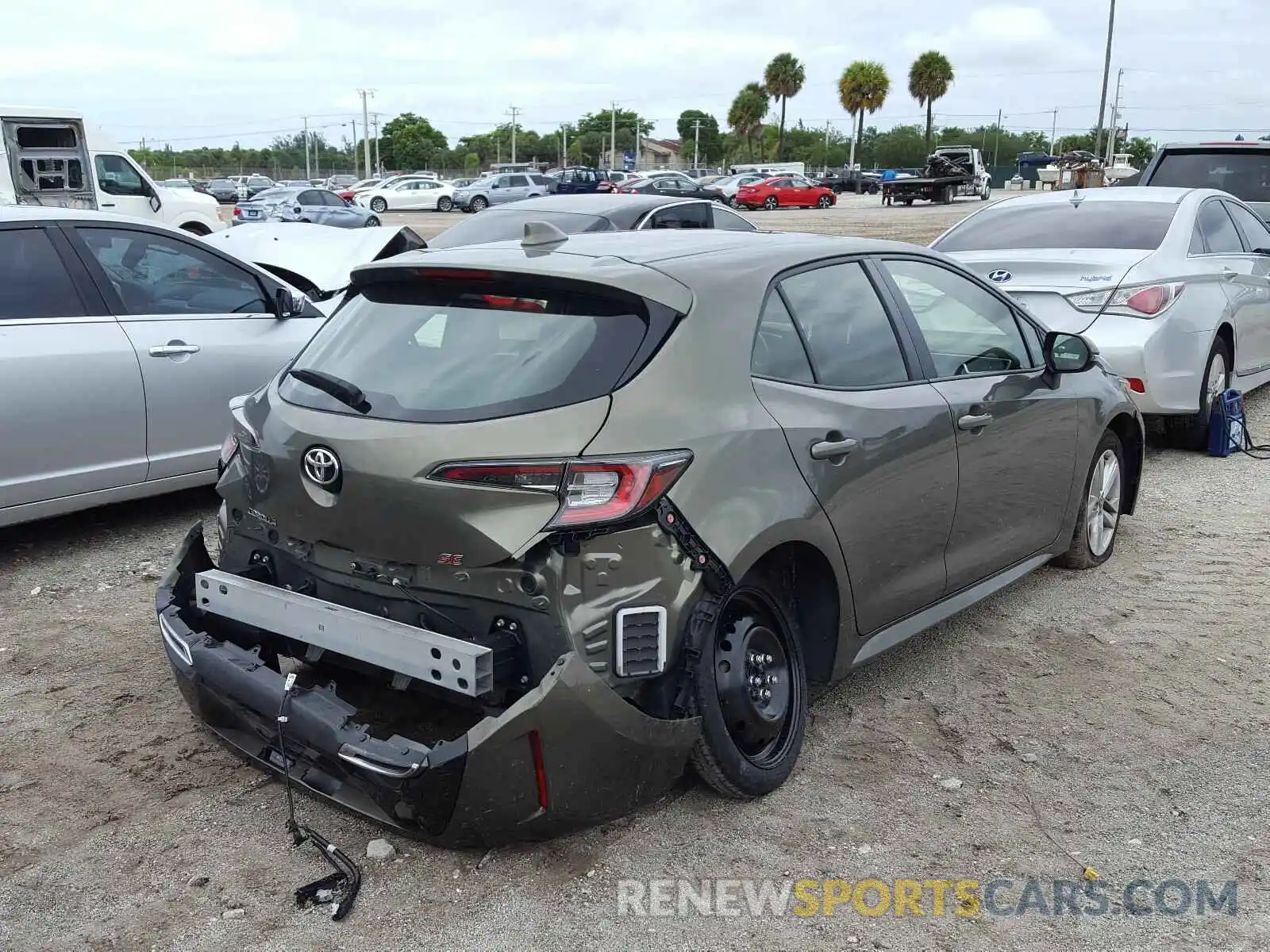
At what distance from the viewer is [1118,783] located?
3.65m

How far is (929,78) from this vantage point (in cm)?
8431

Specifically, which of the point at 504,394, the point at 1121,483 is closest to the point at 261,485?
the point at 504,394

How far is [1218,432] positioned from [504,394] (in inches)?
247

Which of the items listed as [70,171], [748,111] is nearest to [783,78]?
[748,111]

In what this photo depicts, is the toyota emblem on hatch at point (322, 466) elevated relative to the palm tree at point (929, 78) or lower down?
lower down

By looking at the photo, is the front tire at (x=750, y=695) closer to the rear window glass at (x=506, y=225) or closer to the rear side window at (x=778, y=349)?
the rear side window at (x=778, y=349)

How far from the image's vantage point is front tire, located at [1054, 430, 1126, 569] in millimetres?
5340

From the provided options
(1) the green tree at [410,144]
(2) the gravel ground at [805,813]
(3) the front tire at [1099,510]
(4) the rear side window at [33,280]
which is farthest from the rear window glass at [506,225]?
(1) the green tree at [410,144]

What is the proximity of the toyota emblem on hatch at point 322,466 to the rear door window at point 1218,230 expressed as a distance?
22.3ft

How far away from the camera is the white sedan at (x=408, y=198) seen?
5094 centimetres

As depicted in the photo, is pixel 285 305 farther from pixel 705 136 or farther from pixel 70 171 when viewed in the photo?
pixel 705 136

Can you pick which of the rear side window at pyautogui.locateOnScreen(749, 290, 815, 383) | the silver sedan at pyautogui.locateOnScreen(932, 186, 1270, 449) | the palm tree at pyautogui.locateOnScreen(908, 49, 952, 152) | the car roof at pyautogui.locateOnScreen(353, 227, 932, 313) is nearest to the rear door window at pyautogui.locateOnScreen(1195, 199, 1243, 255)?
the silver sedan at pyautogui.locateOnScreen(932, 186, 1270, 449)

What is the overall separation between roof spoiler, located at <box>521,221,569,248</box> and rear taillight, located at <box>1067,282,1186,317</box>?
465cm

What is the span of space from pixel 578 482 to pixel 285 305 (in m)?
4.01
